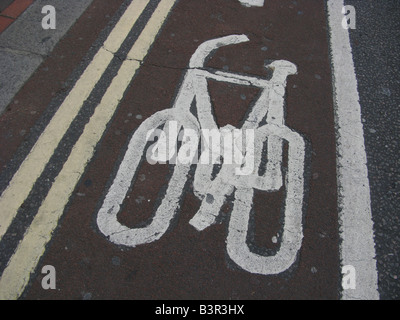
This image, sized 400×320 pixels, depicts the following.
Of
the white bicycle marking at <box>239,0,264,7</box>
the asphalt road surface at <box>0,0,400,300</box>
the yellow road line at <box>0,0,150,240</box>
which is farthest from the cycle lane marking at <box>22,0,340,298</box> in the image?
the white bicycle marking at <box>239,0,264,7</box>

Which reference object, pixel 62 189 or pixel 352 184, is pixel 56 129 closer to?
pixel 62 189

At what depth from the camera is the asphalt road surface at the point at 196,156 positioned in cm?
203

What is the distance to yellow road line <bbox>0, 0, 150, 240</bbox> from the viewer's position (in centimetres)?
225

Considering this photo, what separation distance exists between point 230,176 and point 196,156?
30cm

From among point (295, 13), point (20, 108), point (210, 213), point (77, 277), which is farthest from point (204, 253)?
point (295, 13)

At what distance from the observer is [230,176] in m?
2.40

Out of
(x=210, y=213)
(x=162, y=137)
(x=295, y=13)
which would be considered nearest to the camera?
(x=210, y=213)

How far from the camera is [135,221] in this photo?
220cm

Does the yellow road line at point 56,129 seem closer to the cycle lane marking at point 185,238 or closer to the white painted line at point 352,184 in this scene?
the cycle lane marking at point 185,238

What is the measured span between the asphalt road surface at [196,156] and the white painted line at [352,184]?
0.04ft

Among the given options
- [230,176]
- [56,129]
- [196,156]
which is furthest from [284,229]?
[56,129]
